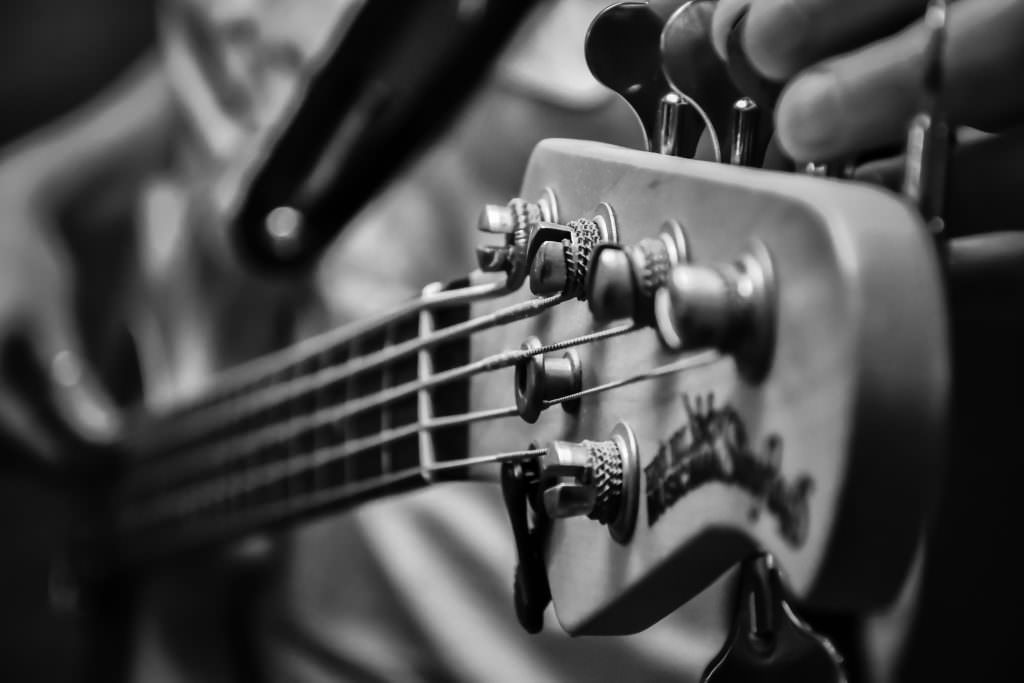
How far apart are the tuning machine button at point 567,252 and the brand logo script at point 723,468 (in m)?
0.05

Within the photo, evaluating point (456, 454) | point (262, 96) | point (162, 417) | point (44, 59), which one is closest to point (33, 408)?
point (162, 417)

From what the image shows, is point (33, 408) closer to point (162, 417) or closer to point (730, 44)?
point (162, 417)

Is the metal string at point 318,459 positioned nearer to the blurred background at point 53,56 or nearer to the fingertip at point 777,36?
the fingertip at point 777,36

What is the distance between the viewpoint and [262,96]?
0.73 m

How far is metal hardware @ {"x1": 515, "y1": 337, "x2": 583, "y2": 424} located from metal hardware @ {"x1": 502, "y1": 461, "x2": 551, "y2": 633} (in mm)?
17

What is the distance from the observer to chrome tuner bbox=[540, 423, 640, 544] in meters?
0.22

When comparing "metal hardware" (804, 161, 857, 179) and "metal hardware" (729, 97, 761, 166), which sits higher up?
"metal hardware" (729, 97, 761, 166)

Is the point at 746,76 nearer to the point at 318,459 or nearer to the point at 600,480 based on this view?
the point at 600,480

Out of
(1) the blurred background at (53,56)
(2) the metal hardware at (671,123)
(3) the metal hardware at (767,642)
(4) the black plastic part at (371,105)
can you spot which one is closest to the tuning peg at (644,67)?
(2) the metal hardware at (671,123)

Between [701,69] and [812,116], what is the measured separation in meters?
0.05

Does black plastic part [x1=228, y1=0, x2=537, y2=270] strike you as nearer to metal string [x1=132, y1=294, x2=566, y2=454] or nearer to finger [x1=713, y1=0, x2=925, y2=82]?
metal string [x1=132, y1=294, x2=566, y2=454]

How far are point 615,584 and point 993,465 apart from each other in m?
0.24

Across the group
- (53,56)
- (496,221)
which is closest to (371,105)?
(496,221)

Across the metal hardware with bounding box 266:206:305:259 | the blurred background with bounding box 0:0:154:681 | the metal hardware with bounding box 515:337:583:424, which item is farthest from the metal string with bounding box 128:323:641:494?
the blurred background with bounding box 0:0:154:681
